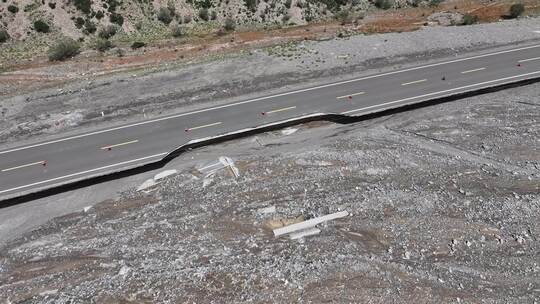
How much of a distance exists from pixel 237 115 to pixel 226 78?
4470 millimetres

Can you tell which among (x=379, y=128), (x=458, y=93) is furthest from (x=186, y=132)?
(x=458, y=93)

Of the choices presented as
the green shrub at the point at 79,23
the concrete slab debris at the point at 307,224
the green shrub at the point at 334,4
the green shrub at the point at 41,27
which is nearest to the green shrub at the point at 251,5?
the green shrub at the point at 334,4

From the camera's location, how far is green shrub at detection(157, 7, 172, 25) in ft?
Result: 127

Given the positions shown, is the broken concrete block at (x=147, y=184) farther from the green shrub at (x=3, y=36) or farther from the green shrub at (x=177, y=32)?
the green shrub at (x=3, y=36)

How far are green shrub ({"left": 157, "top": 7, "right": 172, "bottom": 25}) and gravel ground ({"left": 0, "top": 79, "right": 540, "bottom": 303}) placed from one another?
23.5 meters

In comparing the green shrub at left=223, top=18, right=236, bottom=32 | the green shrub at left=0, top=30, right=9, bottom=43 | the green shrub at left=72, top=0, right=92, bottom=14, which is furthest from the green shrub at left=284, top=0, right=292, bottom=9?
the green shrub at left=0, top=30, right=9, bottom=43

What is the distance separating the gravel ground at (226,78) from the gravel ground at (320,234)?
251 inches

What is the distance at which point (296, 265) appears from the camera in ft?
40.9

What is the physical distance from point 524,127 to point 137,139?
17.0 metres

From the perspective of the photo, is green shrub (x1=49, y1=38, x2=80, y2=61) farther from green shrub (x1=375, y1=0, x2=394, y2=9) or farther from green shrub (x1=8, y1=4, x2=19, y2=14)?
green shrub (x1=375, y1=0, x2=394, y2=9)

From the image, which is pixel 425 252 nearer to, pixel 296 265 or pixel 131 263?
pixel 296 265

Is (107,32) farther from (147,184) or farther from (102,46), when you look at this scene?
(147,184)

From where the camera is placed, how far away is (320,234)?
13633mm

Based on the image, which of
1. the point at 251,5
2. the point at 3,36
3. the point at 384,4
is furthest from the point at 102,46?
the point at 384,4
